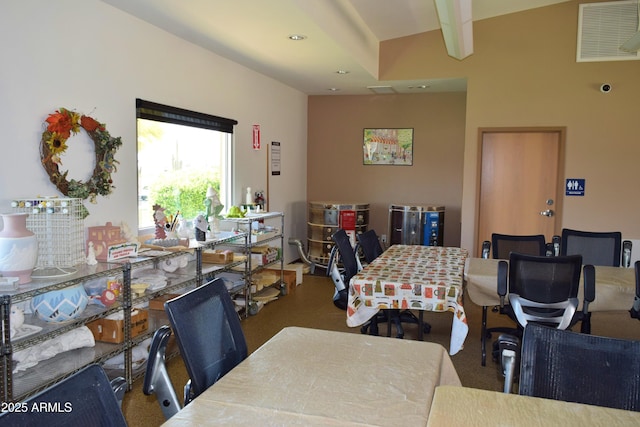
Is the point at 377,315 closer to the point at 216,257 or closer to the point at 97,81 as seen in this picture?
the point at 216,257

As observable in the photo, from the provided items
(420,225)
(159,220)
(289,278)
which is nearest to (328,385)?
(159,220)

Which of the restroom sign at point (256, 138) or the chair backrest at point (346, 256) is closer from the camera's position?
the chair backrest at point (346, 256)

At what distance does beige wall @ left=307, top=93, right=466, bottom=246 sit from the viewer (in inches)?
289

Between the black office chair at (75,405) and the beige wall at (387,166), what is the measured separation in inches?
252

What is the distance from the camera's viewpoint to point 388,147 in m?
7.60

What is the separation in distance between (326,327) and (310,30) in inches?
101

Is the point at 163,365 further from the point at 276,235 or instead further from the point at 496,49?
the point at 496,49

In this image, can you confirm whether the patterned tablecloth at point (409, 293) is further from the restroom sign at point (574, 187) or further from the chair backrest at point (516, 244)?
the restroom sign at point (574, 187)

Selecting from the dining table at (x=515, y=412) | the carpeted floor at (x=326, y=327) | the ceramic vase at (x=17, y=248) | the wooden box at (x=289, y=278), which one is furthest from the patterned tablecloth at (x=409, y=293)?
the wooden box at (x=289, y=278)

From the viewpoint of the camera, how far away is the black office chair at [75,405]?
1072mm

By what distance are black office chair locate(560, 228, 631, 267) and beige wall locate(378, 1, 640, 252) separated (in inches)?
78.4

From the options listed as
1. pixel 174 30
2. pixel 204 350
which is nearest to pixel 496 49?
pixel 174 30

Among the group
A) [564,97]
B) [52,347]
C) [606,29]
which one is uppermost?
[606,29]

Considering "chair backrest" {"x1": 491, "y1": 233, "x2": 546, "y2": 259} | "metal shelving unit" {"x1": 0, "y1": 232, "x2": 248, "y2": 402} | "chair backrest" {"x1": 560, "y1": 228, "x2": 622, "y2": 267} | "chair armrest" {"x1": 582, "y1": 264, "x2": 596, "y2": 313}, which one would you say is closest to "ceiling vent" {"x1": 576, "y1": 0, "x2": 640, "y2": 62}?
"chair backrest" {"x1": 560, "y1": 228, "x2": 622, "y2": 267}
